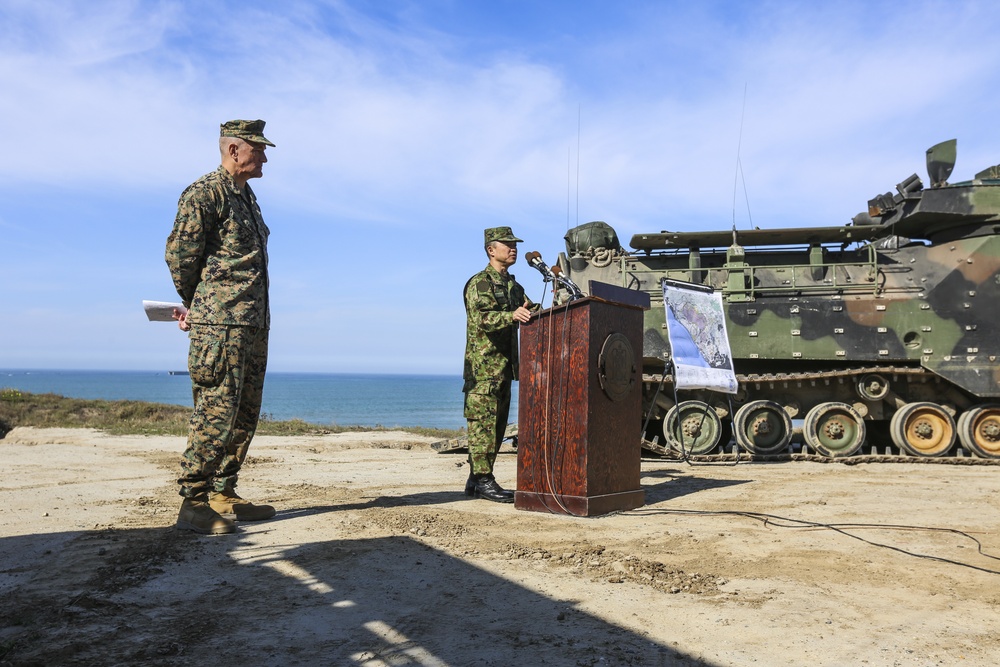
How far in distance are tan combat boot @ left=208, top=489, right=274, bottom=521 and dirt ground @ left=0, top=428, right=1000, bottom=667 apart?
0.16m

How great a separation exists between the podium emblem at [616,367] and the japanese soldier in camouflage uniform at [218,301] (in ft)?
7.35

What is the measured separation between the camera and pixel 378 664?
8.66 feet

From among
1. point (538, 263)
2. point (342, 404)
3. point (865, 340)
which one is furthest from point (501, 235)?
point (342, 404)

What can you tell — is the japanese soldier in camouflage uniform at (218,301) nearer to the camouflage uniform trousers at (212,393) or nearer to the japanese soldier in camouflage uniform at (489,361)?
the camouflage uniform trousers at (212,393)

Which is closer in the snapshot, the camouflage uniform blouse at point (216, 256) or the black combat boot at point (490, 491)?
the camouflage uniform blouse at point (216, 256)

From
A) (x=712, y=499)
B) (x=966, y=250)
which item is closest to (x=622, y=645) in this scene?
(x=712, y=499)

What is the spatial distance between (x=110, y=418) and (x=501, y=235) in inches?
512

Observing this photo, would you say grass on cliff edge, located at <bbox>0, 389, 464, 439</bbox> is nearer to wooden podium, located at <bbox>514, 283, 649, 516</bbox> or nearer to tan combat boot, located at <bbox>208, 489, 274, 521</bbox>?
wooden podium, located at <bbox>514, 283, 649, 516</bbox>

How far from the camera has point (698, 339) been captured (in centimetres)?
1032

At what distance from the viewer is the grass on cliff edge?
15.0 metres

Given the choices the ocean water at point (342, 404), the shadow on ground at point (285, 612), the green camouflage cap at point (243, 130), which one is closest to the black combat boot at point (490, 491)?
the shadow on ground at point (285, 612)

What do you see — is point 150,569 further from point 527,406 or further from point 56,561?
point 527,406

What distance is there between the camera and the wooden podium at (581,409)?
18.2 ft

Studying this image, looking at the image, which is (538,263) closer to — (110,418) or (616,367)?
(616,367)
